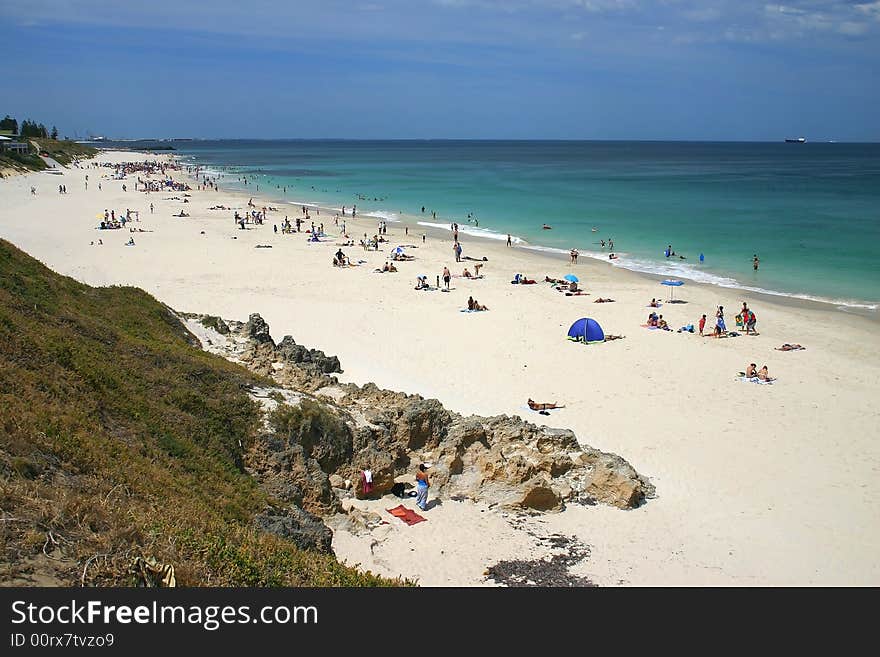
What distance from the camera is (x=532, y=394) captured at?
1650 centimetres

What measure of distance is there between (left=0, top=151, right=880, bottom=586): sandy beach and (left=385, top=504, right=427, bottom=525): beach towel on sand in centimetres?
16

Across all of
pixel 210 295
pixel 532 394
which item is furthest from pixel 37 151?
pixel 532 394

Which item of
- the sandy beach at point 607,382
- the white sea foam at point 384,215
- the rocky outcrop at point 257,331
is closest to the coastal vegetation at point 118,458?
the sandy beach at point 607,382

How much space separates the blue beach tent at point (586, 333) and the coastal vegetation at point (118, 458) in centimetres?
1197

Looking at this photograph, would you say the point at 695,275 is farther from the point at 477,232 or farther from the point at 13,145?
the point at 13,145

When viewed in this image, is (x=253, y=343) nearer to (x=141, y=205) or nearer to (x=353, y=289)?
(x=353, y=289)

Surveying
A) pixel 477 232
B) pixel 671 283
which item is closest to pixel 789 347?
pixel 671 283

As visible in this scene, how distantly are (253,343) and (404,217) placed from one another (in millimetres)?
38842

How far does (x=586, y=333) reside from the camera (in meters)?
21.1

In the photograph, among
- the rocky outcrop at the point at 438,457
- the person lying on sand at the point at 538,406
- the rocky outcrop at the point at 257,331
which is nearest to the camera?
the rocky outcrop at the point at 438,457

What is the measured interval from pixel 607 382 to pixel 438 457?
753 cm

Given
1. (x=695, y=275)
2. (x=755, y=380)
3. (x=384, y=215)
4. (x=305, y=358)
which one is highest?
(x=384, y=215)

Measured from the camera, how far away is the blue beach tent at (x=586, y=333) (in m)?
21.0

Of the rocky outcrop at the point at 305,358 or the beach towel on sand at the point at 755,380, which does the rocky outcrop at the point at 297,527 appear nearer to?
Result: the rocky outcrop at the point at 305,358
